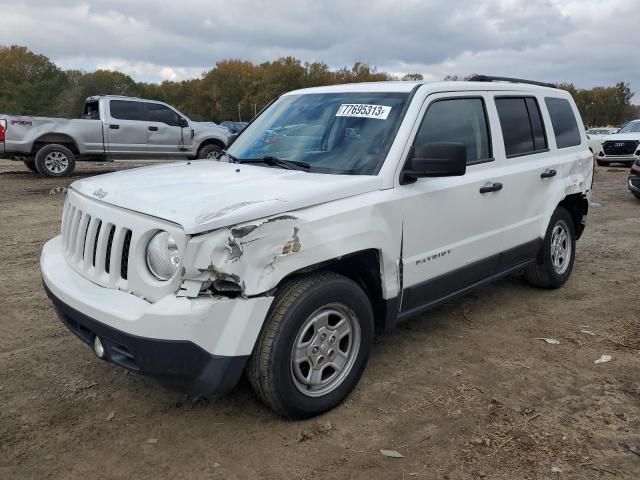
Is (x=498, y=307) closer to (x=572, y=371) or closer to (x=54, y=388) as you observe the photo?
(x=572, y=371)

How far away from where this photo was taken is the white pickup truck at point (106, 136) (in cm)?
1236

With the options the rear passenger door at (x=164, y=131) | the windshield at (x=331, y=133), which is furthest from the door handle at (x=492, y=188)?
the rear passenger door at (x=164, y=131)

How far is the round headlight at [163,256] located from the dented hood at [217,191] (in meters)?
0.12

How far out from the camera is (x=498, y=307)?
4.97m

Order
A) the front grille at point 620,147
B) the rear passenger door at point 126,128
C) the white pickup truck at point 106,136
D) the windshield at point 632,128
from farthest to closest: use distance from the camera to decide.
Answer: the windshield at point 632,128, the front grille at point 620,147, the rear passenger door at point 126,128, the white pickup truck at point 106,136

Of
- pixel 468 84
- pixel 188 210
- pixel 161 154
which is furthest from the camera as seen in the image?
pixel 161 154

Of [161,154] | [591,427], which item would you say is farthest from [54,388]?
[161,154]

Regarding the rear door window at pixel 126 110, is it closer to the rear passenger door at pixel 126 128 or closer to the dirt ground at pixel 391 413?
the rear passenger door at pixel 126 128

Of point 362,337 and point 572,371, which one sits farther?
point 572,371

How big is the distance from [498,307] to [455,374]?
58.0 inches

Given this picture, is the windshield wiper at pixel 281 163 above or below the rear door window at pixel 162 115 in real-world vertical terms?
below

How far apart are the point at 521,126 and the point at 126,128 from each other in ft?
36.0

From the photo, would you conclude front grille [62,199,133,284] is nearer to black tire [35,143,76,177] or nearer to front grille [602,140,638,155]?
black tire [35,143,76,177]

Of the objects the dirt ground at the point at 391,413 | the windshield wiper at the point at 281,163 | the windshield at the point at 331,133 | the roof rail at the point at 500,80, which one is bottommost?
the dirt ground at the point at 391,413
